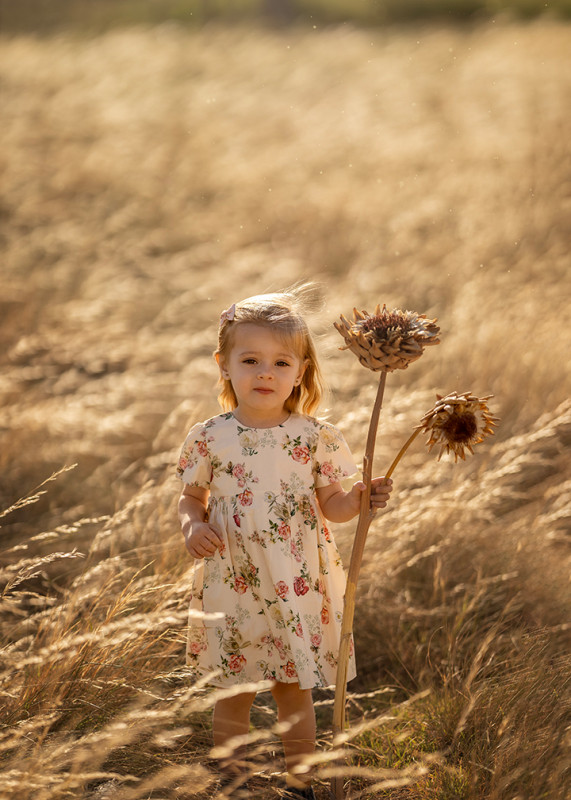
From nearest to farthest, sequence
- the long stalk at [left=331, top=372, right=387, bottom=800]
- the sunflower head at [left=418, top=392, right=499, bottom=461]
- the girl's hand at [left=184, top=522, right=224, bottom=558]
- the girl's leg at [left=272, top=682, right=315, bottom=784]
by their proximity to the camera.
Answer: the sunflower head at [left=418, top=392, right=499, bottom=461]
the long stalk at [left=331, top=372, right=387, bottom=800]
the girl's hand at [left=184, top=522, right=224, bottom=558]
the girl's leg at [left=272, top=682, right=315, bottom=784]

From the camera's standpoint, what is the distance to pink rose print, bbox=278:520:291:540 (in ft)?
6.78

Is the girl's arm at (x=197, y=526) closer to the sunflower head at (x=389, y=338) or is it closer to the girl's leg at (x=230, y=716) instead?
the girl's leg at (x=230, y=716)

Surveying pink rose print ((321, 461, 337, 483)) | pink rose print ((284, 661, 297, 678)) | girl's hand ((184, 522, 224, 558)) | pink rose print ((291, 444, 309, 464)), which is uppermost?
pink rose print ((291, 444, 309, 464))

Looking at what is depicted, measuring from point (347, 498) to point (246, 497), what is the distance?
257 millimetres

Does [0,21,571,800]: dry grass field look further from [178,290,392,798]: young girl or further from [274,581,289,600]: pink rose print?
[274,581,289,600]: pink rose print

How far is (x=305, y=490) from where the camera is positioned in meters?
2.13

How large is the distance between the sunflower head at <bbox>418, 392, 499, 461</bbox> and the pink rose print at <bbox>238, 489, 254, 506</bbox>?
53 cm

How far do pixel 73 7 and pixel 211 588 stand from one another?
1690 cm

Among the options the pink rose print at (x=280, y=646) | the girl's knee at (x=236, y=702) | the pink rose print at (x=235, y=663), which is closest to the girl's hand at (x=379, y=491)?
the pink rose print at (x=280, y=646)

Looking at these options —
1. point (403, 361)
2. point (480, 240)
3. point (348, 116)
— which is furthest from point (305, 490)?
point (348, 116)

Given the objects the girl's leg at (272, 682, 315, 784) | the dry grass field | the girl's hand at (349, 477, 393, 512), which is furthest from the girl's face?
the girl's leg at (272, 682, 315, 784)

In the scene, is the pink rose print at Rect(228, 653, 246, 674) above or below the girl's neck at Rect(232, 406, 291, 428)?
below

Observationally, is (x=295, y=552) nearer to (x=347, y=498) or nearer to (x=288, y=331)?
(x=347, y=498)

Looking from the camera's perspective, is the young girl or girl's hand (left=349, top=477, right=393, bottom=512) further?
the young girl
